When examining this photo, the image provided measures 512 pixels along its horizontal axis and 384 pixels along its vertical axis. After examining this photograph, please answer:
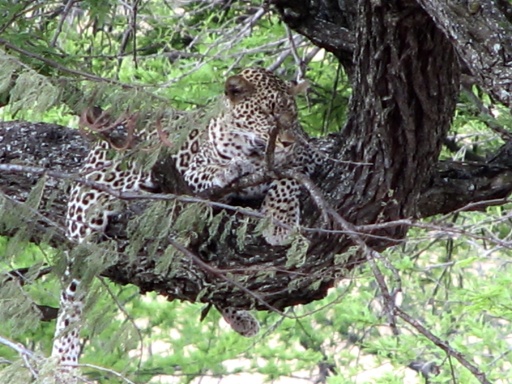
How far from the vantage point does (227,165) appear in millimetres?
5883

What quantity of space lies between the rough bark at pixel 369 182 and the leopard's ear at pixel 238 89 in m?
0.57

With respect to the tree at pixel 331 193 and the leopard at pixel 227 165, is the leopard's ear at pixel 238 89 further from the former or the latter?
the tree at pixel 331 193

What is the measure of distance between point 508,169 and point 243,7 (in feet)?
16.2

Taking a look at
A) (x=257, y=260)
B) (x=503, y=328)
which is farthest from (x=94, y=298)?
(x=503, y=328)

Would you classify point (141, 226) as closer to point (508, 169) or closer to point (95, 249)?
point (95, 249)

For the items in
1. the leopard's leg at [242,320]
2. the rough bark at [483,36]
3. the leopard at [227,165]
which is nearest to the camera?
the rough bark at [483,36]

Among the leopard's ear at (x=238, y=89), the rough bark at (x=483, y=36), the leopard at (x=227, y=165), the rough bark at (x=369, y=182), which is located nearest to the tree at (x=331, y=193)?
the rough bark at (x=369, y=182)

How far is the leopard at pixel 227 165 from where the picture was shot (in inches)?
216

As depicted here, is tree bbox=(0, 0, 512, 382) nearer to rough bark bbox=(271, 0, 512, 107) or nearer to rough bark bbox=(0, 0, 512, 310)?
rough bark bbox=(0, 0, 512, 310)

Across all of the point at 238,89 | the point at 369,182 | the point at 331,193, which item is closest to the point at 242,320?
the point at 238,89

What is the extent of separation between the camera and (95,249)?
4.92 meters

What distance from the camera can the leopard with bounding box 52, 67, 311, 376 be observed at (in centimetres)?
549

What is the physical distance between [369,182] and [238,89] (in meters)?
1.14

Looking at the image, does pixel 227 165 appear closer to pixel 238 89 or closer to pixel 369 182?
pixel 238 89
